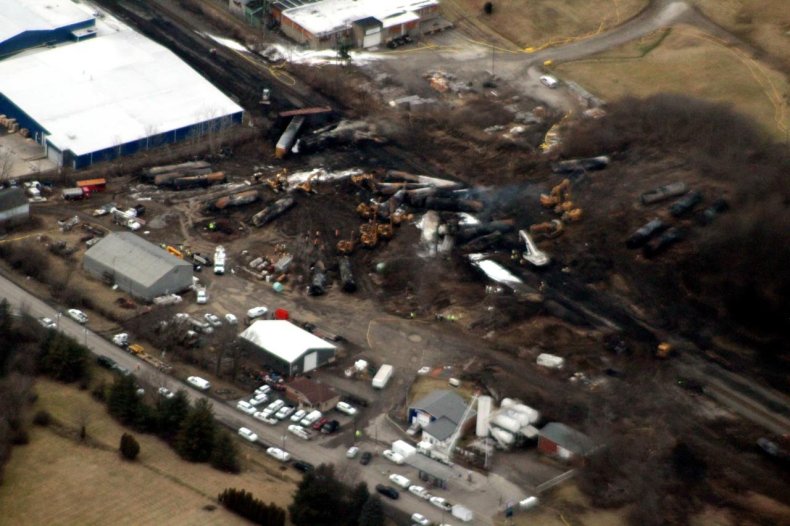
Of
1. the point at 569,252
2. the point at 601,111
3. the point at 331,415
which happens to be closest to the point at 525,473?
the point at 331,415

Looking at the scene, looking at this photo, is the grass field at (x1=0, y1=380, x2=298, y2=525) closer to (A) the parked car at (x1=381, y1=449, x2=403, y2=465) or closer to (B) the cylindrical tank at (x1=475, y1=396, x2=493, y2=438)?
(A) the parked car at (x1=381, y1=449, x2=403, y2=465)

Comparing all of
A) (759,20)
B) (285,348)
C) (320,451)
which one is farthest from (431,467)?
(759,20)

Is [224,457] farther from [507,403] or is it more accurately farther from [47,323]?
[47,323]

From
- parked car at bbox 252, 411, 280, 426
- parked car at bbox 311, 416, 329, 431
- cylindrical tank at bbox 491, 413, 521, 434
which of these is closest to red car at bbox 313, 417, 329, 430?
parked car at bbox 311, 416, 329, 431

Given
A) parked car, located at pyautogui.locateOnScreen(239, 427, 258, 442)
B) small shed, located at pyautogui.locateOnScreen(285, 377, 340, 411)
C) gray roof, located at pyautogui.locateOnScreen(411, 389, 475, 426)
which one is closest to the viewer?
parked car, located at pyautogui.locateOnScreen(239, 427, 258, 442)

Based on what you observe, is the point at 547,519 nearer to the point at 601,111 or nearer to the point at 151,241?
the point at 151,241
